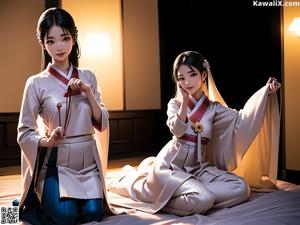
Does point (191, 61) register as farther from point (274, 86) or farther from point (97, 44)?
point (97, 44)

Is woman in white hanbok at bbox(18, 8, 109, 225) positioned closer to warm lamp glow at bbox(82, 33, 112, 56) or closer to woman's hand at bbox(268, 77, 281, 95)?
woman's hand at bbox(268, 77, 281, 95)

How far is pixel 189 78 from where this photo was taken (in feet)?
8.95

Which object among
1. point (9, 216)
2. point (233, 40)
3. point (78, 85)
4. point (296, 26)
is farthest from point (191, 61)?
point (233, 40)

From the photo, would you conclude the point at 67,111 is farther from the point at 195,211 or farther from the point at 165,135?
the point at 165,135

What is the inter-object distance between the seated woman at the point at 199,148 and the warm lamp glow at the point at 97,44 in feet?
12.8

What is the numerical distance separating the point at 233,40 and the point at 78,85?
3703 mm

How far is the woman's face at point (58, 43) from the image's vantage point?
2.42 m

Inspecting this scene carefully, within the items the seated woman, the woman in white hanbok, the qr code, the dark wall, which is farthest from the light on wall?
the qr code

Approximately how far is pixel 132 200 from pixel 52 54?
1.22 meters

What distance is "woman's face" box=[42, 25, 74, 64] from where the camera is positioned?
242cm

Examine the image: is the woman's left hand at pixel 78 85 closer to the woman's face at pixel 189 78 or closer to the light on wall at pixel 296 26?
the woman's face at pixel 189 78

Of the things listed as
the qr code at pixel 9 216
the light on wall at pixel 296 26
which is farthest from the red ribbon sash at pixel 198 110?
the light on wall at pixel 296 26

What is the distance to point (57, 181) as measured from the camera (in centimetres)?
240

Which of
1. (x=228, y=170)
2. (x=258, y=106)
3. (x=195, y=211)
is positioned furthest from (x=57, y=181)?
(x=258, y=106)
